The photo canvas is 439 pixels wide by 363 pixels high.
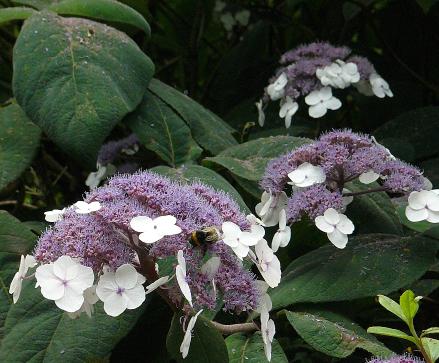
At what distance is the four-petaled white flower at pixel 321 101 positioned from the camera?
5.17ft

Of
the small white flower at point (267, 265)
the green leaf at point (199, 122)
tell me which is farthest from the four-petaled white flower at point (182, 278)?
the green leaf at point (199, 122)

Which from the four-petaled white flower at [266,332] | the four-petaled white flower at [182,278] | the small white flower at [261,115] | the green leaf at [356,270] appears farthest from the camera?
the small white flower at [261,115]

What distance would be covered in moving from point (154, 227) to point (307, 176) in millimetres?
365

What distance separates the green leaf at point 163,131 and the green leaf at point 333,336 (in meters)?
0.50

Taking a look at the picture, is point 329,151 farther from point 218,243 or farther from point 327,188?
point 218,243

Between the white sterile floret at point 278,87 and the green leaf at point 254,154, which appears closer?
the green leaf at point 254,154

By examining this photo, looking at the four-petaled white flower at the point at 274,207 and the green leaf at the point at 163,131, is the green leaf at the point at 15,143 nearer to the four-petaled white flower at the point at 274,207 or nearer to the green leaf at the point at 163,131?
the green leaf at the point at 163,131

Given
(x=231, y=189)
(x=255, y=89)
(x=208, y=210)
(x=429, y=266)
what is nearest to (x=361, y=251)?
(x=429, y=266)

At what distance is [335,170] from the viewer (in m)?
1.23

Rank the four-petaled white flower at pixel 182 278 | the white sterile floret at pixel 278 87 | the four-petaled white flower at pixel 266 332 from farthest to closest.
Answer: the white sterile floret at pixel 278 87 → the four-petaled white flower at pixel 266 332 → the four-petaled white flower at pixel 182 278

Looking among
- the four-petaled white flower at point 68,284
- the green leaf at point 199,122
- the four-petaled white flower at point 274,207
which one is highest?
the four-petaled white flower at point 68,284

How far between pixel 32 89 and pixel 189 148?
0.31m

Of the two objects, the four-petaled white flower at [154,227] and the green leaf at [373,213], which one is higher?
the four-petaled white flower at [154,227]

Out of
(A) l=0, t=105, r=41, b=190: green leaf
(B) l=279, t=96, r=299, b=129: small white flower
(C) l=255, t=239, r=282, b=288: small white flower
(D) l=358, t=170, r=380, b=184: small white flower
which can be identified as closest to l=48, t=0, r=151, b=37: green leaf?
(A) l=0, t=105, r=41, b=190: green leaf
